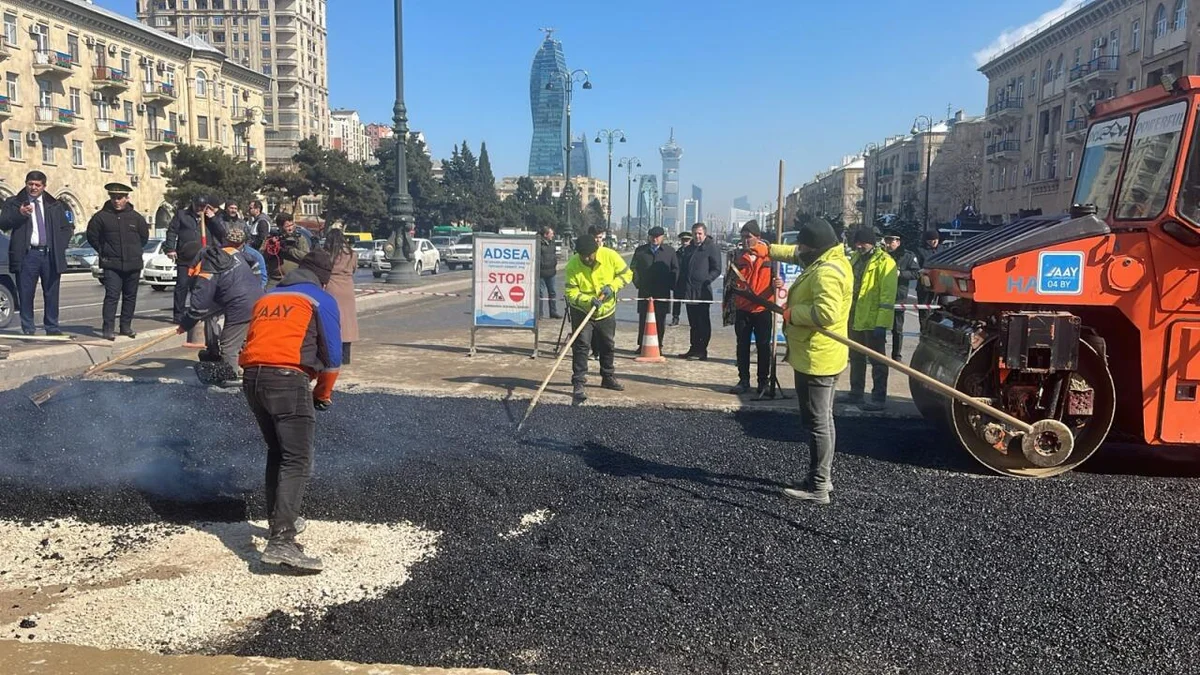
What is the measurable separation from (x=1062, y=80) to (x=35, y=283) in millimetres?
60177

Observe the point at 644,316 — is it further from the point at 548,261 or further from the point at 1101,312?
the point at 1101,312

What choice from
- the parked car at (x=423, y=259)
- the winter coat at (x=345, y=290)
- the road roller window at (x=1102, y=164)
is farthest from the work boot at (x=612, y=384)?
the parked car at (x=423, y=259)

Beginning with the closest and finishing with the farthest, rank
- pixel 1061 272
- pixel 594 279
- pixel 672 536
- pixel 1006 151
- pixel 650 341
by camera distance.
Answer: pixel 672 536 → pixel 1061 272 → pixel 594 279 → pixel 650 341 → pixel 1006 151

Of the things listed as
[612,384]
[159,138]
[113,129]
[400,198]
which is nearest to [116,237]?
[612,384]

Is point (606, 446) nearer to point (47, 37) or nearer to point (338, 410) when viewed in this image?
point (338, 410)

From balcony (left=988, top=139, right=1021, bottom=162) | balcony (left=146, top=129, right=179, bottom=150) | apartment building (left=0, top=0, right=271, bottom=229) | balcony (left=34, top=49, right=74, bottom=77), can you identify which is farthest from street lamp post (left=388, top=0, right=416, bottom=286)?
balcony (left=988, top=139, right=1021, bottom=162)

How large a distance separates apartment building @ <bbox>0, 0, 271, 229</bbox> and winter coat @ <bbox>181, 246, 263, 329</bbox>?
49374 millimetres

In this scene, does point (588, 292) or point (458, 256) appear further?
point (458, 256)

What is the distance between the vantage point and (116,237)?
9773mm

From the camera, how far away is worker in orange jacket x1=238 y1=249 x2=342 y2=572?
4047mm

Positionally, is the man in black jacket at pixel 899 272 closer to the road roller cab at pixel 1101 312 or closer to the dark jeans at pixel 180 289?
the road roller cab at pixel 1101 312

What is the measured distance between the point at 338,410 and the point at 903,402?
5.48m

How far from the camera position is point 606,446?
6480 mm

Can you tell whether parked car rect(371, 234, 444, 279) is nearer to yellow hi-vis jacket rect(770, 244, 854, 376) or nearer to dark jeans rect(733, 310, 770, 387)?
dark jeans rect(733, 310, 770, 387)
